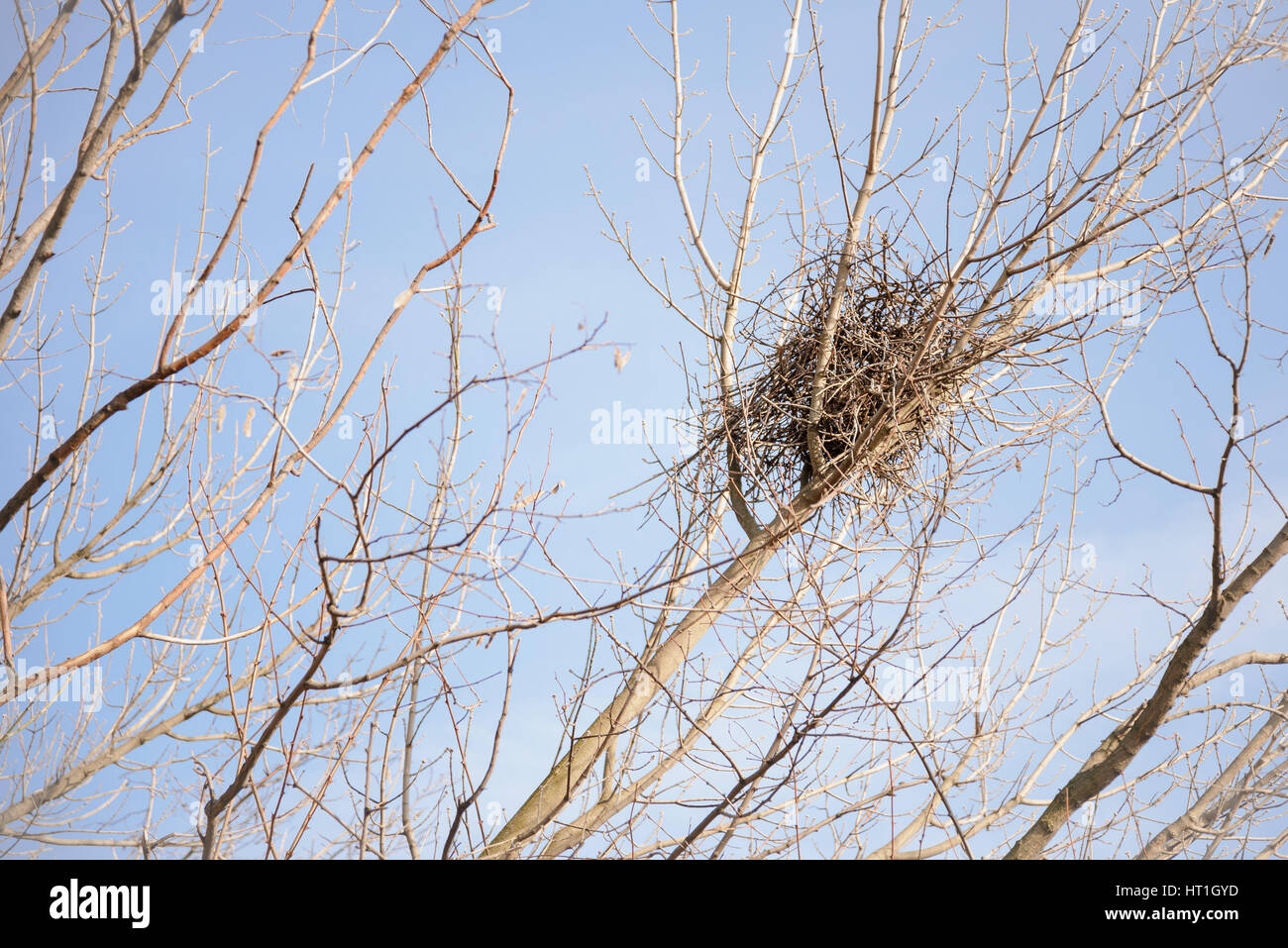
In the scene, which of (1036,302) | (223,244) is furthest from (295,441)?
(1036,302)

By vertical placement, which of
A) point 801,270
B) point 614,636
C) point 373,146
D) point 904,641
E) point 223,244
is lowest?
point 904,641

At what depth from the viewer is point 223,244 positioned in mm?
1433

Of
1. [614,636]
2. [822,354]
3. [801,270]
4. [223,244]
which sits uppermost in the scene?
[801,270]

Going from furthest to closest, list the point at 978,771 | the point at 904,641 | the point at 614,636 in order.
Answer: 1. the point at 978,771
2. the point at 614,636
3. the point at 904,641

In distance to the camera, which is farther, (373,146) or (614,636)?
(614,636)

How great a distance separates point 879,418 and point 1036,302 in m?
0.74

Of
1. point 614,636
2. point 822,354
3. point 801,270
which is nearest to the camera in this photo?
point 614,636
